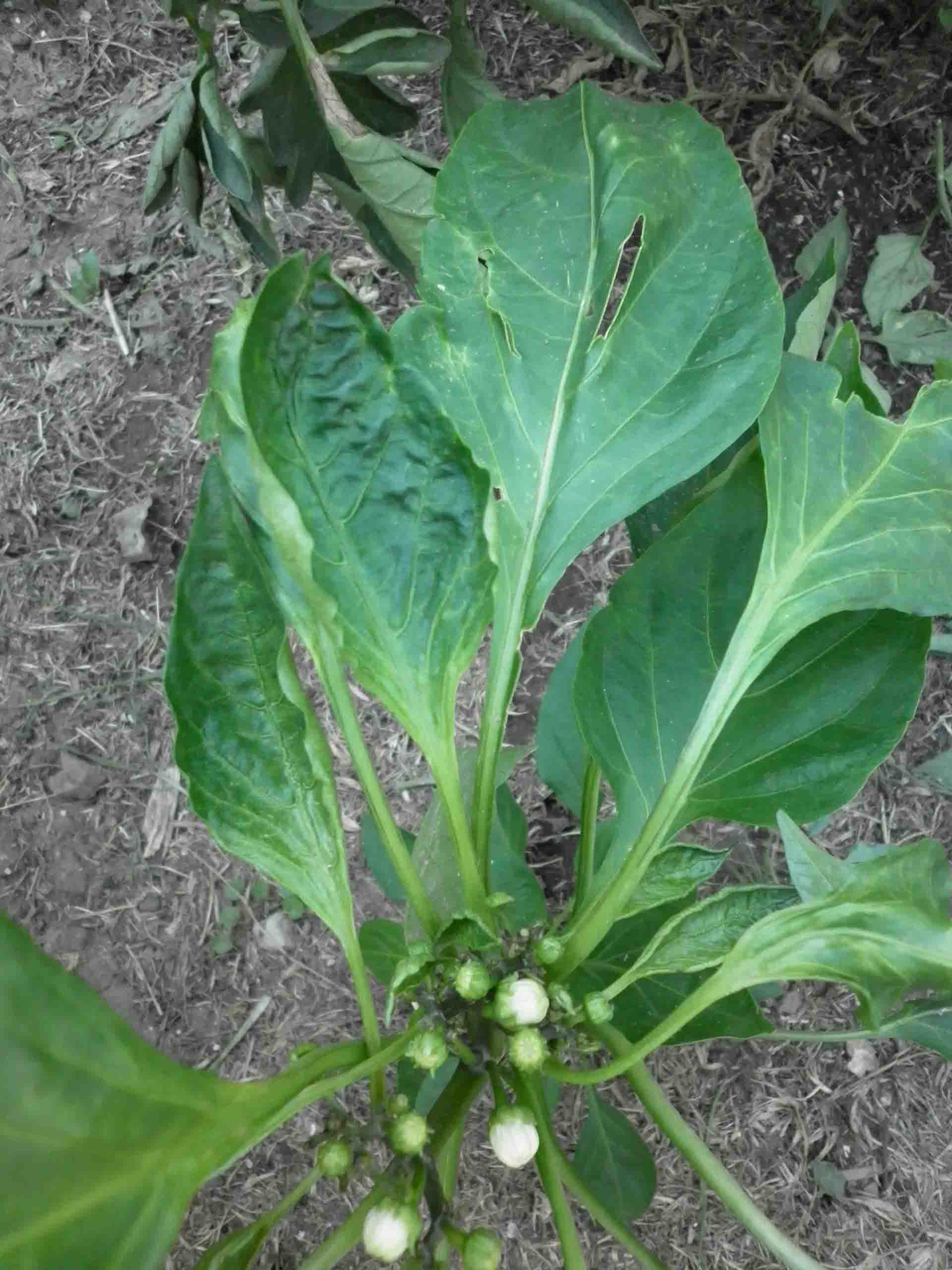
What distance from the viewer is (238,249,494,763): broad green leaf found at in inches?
17.4

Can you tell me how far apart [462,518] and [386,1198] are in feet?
0.95

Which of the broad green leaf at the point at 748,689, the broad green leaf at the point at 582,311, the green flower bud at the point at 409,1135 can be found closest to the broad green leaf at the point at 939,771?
the broad green leaf at the point at 748,689

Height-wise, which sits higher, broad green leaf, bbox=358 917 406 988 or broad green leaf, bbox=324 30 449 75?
broad green leaf, bbox=324 30 449 75

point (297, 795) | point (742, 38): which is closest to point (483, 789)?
point (297, 795)

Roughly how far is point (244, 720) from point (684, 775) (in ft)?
0.69

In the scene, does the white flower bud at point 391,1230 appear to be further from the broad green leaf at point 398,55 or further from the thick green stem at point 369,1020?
the broad green leaf at point 398,55

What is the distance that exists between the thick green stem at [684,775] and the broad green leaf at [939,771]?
592mm

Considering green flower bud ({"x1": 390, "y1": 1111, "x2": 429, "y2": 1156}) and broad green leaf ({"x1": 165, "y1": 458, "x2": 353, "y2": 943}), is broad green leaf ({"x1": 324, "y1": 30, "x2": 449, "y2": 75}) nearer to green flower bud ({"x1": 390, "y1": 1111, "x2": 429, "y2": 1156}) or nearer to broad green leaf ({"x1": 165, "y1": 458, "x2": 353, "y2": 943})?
broad green leaf ({"x1": 165, "y1": 458, "x2": 353, "y2": 943})

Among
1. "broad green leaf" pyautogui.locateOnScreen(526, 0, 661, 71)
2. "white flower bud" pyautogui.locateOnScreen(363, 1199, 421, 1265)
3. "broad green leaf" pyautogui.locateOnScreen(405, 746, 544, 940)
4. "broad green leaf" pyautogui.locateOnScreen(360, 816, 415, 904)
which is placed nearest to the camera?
"white flower bud" pyautogui.locateOnScreen(363, 1199, 421, 1265)

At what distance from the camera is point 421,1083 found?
0.71 m

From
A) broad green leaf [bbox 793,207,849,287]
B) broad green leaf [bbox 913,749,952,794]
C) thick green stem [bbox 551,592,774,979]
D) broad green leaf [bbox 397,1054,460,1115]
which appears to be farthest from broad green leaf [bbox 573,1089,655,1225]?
broad green leaf [bbox 793,207,849,287]

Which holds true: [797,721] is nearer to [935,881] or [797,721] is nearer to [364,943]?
[935,881]

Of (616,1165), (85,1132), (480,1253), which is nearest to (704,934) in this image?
(480,1253)

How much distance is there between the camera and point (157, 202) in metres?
0.82
